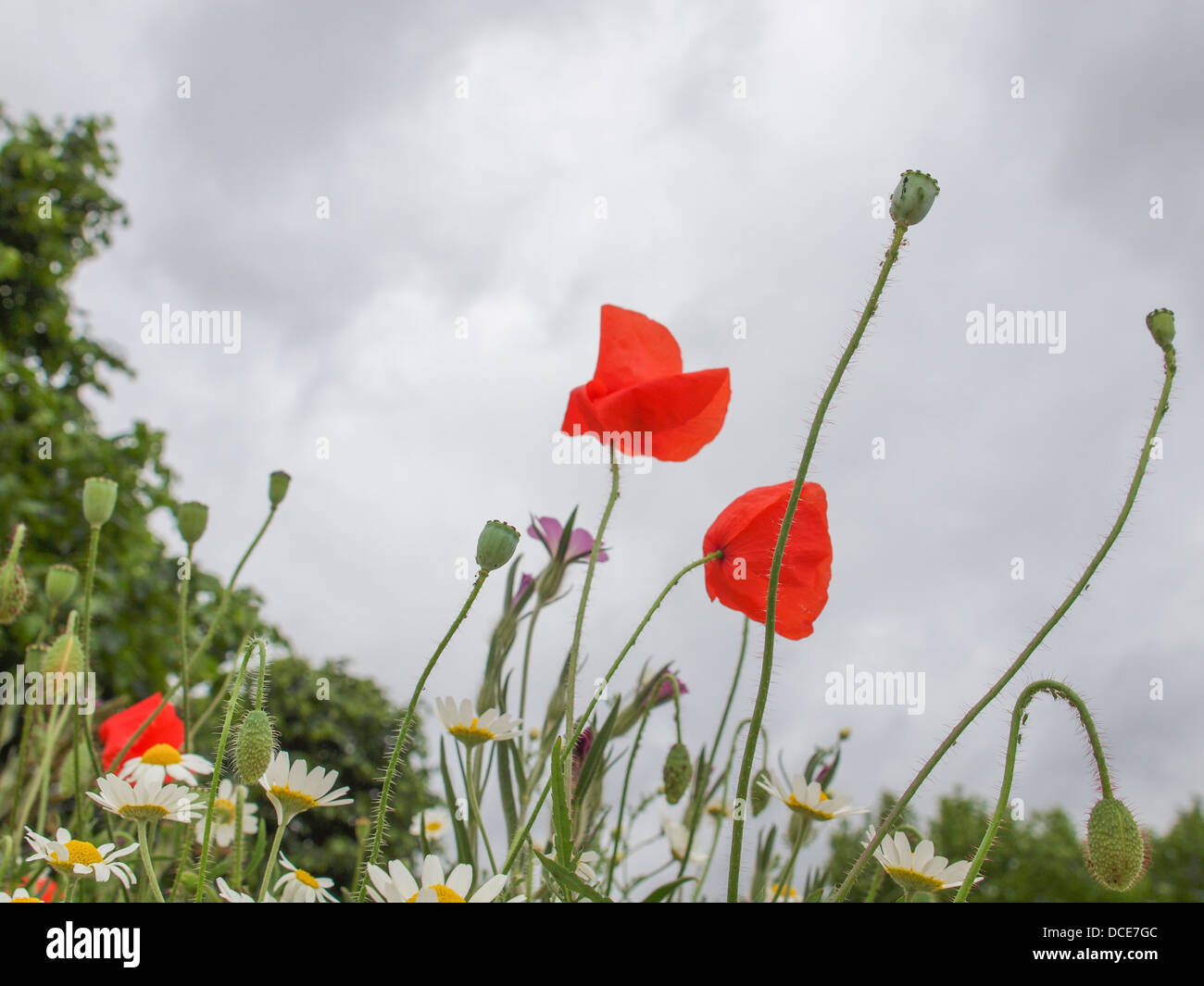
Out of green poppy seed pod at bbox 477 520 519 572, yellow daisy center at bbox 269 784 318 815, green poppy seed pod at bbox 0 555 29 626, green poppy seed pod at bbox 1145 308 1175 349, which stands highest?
green poppy seed pod at bbox 1145 308 1175 349

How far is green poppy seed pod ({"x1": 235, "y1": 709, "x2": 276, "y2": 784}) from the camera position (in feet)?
2.37

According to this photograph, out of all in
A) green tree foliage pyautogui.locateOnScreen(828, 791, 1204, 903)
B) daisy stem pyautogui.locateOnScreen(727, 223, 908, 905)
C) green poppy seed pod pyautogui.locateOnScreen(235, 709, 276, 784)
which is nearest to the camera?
daisy stem pyautogui.locateOnScreen(727, 223, 908, 905)

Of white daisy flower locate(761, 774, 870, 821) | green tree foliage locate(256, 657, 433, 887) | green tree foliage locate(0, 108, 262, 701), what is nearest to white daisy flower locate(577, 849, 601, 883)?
white daisy flower locate(761, 774, 870, 821)

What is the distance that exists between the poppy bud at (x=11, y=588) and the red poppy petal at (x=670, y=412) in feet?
2.46

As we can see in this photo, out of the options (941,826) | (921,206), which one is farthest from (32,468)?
(941,826)

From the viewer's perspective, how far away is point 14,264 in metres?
3.59

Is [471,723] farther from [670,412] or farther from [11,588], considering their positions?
[11,588]

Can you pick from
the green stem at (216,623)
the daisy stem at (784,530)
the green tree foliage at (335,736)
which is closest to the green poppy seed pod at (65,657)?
the green stem at (216,623)

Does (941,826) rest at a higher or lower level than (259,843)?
→ lower

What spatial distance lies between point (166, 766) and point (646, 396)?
0.73m

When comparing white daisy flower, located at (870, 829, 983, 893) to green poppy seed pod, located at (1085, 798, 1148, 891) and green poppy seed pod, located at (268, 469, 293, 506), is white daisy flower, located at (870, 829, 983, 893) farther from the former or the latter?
green poppy seed pod, located at (268, 469, 293, 506)

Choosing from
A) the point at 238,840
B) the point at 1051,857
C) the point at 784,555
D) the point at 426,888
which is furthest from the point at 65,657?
the point at 1051,857

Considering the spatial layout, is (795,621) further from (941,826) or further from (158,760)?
(941,826)
